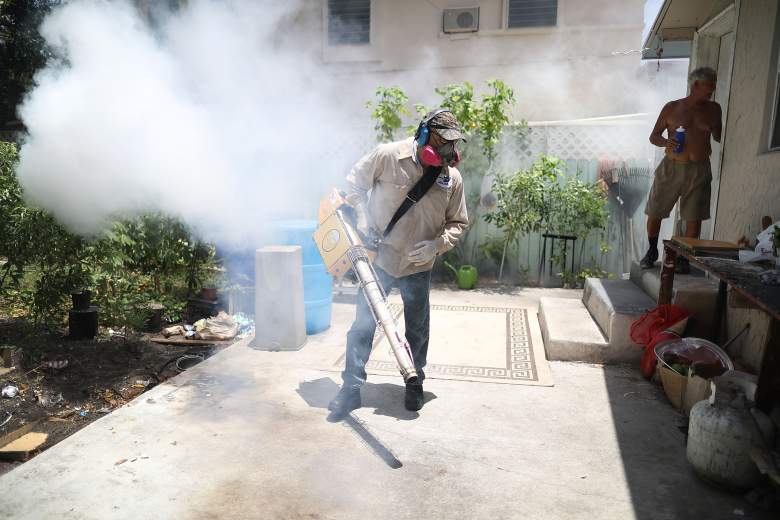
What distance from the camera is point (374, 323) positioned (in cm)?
372

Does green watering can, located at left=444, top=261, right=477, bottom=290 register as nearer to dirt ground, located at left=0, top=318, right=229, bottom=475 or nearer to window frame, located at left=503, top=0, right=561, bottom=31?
dirt ground, located at left=0, top=318, right=229, bottom=475

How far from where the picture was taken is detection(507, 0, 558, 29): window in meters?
9.97

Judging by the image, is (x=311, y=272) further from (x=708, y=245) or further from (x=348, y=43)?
(x=348, y=43)

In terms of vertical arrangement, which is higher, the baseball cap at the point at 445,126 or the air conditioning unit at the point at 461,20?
the air conditioning unit at the point at 461,20

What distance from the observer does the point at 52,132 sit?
4.19m

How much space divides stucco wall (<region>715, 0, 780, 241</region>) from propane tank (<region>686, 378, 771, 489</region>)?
198 cm

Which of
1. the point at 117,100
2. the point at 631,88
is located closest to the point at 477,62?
the point at 631,88

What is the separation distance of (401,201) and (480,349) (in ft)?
7.19

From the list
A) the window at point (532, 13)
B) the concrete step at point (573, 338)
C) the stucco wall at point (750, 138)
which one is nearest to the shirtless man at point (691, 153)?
the stucco wall at point (750, 138)

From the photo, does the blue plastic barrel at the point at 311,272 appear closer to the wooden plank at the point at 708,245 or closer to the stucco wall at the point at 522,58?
the wooden plank at the point at 708,245

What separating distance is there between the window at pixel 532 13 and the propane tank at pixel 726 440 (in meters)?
8.84

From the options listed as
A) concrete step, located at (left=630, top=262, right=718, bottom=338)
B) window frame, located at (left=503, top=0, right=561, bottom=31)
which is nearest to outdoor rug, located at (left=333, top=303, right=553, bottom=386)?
concrete step, located at (left=630, top=262, right=718, bottom=338)

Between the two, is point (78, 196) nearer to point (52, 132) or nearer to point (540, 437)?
point (52, 132)

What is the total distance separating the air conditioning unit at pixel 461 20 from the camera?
399 inches
